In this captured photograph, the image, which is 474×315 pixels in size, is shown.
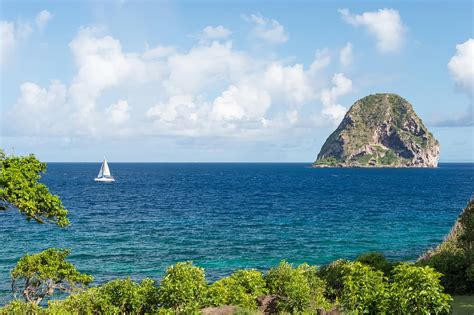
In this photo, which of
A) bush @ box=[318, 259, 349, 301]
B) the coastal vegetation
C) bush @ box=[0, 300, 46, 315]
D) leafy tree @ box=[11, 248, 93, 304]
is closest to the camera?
the coastal vegetation

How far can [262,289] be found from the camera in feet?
55.7

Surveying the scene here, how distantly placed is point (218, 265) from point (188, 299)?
2391cm

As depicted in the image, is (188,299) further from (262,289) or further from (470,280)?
(470,280)

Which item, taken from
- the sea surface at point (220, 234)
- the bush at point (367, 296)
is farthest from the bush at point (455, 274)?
the sea surface at point (220, 234)

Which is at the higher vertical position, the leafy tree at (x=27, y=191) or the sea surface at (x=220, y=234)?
the leafy tree at (x=27, y=191)

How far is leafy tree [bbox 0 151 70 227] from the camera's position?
525 inches

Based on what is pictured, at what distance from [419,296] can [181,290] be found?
768 centimetres

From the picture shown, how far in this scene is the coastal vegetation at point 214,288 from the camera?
12469 mm

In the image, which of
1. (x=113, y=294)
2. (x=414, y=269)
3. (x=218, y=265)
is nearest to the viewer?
(x=414, y=269)

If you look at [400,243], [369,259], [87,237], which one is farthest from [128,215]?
[369,259]

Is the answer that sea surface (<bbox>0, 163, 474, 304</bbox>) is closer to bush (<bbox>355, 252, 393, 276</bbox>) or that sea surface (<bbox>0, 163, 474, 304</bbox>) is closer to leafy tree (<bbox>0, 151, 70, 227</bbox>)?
bush (<bbox>355, 252, 393, 276</bbox>)

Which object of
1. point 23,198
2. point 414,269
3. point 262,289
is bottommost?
point 262,289

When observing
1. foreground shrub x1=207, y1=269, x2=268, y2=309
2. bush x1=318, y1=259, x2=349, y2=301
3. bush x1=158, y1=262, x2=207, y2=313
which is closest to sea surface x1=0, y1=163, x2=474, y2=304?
bush x1=318, y1=259, x2=349, y2=301

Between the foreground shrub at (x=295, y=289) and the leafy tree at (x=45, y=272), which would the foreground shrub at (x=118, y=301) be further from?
the foreground shrub at (x=295, y=289)
